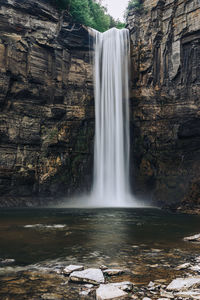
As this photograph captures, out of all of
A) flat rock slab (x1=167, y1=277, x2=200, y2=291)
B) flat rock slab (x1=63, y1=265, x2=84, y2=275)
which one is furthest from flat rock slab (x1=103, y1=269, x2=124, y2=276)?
flat rock slab (x1=167, y1=277, x2=200, y2=291)

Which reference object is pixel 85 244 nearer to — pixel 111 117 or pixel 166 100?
pixel 166 100

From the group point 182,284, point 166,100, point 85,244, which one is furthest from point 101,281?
point 166,100

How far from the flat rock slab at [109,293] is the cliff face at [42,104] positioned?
1972 cm

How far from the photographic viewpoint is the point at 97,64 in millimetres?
27812

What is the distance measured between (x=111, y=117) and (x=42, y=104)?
6.87 meters

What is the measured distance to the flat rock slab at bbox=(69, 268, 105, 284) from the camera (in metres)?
4.31

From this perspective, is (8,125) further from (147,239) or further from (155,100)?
(147,239)

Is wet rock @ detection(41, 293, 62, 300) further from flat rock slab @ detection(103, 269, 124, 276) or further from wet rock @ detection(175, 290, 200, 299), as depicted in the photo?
wet rock @ detection(175, 290, 200, 299)

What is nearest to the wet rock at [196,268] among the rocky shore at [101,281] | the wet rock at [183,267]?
the rocky shore at [101,281]

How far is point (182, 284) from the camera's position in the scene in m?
4.00

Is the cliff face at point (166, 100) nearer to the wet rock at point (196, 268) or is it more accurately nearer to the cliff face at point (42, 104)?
the cliff face at point (42, 104)

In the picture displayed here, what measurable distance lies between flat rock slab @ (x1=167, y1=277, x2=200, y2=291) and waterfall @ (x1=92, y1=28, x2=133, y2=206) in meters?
21.7

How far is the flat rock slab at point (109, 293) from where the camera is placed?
3.60 meters

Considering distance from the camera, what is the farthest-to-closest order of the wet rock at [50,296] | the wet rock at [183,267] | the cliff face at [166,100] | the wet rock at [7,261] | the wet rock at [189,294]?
the cliff face at [166,100]
the wet rock at [7,261]
the wet rock at [183,267]
the wet rock at [50,296]
the wet rock at [189,294]
